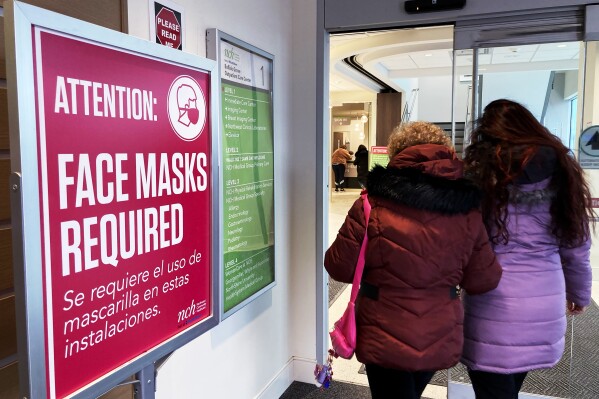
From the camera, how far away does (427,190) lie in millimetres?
1550

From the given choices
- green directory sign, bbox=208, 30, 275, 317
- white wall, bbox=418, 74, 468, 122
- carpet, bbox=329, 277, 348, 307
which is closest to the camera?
green directory sign, bbox=208, 30, 275, 317

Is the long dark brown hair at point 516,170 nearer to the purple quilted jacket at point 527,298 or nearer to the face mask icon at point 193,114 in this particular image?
the purple quilted jacket at point 527,298

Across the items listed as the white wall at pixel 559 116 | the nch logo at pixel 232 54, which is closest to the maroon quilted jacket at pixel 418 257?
the nch logo at pixel 232 54

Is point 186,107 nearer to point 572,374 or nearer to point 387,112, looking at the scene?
point 572,374

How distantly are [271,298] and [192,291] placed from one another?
1.62m

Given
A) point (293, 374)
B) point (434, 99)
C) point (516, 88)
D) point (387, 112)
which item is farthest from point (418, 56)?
point (293, 374)

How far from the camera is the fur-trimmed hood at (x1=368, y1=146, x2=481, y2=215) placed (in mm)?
1551

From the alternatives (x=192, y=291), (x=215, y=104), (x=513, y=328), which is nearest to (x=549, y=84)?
(x=513, y=328)

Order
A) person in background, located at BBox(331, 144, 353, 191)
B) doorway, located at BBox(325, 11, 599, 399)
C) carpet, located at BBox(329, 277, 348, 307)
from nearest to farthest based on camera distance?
doorway, located at BBox(325, 11, 599, 399) < carpet, located at BBox(329, 277, 348, 307) < person in background, located at BBox(331, 144, 353, 191)

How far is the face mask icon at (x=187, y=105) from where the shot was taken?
3.87 ft

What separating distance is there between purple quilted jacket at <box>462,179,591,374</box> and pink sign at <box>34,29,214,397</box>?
1.12 m

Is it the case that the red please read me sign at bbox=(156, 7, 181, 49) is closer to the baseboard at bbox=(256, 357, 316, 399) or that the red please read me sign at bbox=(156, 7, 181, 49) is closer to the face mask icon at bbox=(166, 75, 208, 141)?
the face mask icon at bbox=(166, 75, 208, 141)

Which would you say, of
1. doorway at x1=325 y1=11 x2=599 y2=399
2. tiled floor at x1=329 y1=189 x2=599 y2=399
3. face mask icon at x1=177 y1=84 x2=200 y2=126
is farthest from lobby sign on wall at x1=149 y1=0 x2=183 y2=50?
tiled floor at x1=329 y1=189 x2=599 y2=399

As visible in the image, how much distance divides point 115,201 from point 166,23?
1099 mm
